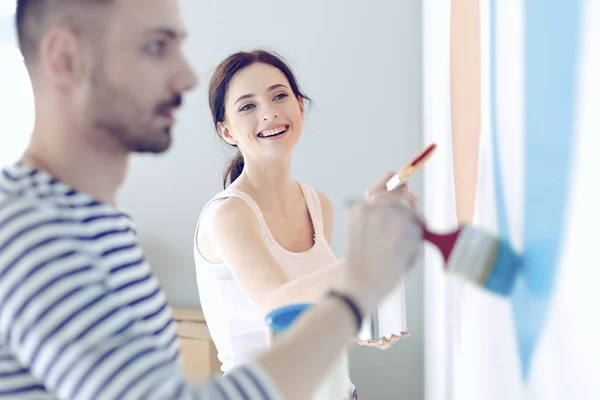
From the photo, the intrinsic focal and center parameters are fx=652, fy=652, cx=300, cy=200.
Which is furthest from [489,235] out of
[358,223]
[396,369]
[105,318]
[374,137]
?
[396,369]

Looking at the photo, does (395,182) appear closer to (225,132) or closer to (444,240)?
(444,240)

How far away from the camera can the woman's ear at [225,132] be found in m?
1.43

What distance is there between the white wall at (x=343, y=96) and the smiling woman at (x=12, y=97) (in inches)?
23.6

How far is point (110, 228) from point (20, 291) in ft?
0.42

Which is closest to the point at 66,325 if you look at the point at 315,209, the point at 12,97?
the point at 315,209

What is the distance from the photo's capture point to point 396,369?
7.88 feet

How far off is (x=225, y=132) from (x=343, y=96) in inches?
38.5

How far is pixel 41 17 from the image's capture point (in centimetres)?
62

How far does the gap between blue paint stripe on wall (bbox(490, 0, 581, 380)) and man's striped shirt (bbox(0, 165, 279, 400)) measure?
248 mm

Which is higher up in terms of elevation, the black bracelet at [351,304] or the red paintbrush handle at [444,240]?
the red paintbrush handle at [444,240]

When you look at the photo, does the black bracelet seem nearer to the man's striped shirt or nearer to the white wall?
the man's striped shirt

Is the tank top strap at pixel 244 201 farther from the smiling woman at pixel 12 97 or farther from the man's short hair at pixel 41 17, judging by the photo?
the smiling woman at pixel 12 97

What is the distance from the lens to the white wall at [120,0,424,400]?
2.29m

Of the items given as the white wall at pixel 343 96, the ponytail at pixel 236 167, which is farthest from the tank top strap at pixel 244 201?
the white wall at pixel 343 96
